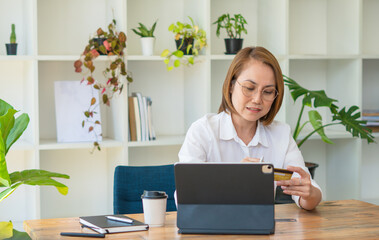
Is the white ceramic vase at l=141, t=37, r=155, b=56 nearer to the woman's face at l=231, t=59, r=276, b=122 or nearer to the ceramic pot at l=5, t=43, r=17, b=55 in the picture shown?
the ceramic pot at l=5, t=43, r=17, b=55

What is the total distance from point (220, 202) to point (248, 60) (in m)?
0.72

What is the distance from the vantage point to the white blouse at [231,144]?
241cm

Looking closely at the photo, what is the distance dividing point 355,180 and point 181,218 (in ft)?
7.37

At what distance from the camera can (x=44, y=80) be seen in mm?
3498

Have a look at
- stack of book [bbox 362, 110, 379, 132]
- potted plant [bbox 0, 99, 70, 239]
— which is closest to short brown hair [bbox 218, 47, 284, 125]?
potted plant [bbox 0, 99, 70, 239]

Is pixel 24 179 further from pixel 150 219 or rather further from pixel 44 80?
pixel 44 80

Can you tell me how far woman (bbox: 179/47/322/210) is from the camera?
2.27m

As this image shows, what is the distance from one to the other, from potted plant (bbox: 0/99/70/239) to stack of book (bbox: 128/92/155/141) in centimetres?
143

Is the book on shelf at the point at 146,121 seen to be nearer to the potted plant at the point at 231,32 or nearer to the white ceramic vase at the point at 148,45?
the white ceramic vase at the point at 148,45

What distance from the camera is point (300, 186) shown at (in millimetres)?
2152

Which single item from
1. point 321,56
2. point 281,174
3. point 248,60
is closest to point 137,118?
point 248,60

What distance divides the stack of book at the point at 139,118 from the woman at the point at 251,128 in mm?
936

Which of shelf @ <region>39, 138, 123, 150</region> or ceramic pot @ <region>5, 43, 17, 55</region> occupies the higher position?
ceramic pot @ <region>5, 43, 17, 55</region>

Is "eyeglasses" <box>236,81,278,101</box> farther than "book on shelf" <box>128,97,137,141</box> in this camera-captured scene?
No
